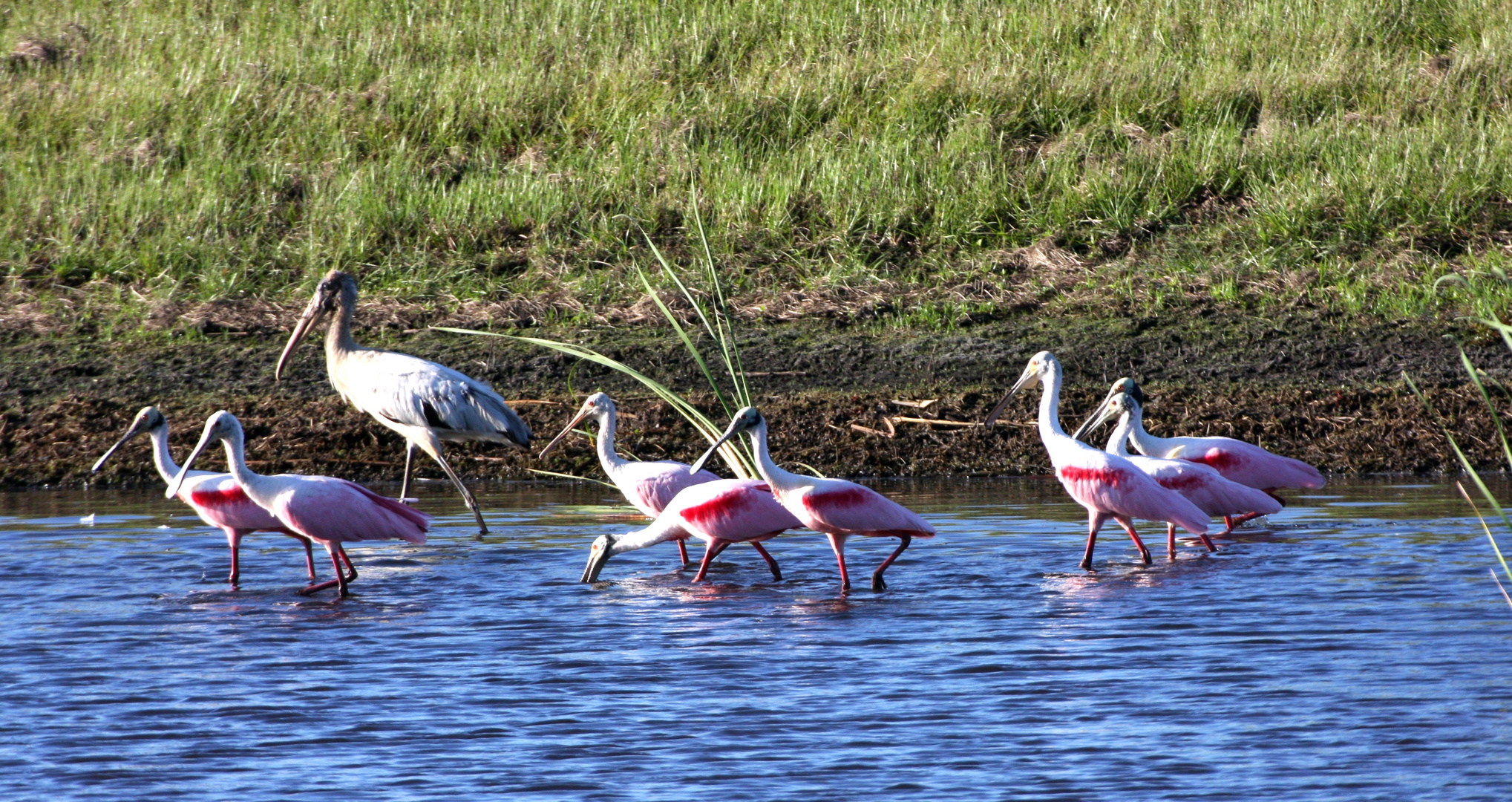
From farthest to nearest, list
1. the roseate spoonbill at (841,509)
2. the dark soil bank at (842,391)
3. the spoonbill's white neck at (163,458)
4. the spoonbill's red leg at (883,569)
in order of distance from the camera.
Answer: the dark soil bank at (842,391) → the spoonbill's white neck at (163,458) → the spoonbill's red leg at (883,569) → the roseate spoonbill at (841,509)

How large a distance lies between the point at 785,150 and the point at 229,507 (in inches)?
Result: 361

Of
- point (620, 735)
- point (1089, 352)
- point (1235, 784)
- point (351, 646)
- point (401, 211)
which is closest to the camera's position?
point (1235, 784)

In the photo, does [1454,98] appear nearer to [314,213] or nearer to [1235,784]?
[314,213]

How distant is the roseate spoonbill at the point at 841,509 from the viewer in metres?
8.03

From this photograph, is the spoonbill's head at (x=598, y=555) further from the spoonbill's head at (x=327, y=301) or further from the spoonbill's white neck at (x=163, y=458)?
the spoonbill's head at (x=327, y=301)

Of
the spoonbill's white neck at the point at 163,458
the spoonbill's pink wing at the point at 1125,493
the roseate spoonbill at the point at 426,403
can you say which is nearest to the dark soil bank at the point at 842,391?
the roseate spoonbill at the point at 426,403

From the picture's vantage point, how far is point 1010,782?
4992 millimetres

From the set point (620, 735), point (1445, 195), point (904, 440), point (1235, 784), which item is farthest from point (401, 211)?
point (1235, 784)

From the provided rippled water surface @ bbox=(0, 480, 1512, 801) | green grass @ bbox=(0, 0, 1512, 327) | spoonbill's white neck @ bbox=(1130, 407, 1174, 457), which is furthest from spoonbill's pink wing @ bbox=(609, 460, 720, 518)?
green grass @ bbox=(0, 0, 1512, 327)

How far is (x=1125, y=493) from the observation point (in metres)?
8.36

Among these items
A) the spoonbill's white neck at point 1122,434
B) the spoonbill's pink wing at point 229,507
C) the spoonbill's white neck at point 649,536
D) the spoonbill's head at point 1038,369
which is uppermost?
the spoonbill's head at point 1038,369

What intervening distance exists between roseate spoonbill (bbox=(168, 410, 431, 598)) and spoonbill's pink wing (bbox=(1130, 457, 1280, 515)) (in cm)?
336

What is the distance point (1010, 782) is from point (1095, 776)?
23 cm

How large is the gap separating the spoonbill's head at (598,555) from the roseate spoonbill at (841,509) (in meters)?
0.76
